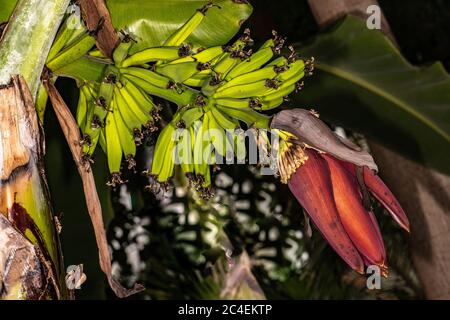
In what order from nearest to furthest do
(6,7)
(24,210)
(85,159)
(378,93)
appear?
(24,210) < (85,159) < (6,7) < (378,93)

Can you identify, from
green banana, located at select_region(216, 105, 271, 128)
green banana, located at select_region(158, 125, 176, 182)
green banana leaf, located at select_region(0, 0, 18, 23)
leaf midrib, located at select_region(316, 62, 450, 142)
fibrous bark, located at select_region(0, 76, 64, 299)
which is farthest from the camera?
leaf midrib, located at select_region(316, 62, 450, 142)

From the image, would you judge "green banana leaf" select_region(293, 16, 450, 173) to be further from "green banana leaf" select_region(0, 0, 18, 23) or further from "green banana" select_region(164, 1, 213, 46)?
"green banana leaf" select_region(0, 0, 18, 23)

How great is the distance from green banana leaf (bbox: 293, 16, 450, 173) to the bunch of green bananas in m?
0.33

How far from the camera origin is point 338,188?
0.79 m

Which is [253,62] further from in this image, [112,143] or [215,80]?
[112,143]

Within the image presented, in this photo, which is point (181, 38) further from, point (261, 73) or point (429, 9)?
point (429, 9)

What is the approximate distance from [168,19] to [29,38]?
1.23 feet

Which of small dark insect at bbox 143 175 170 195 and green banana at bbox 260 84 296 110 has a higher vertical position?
green banana at bbox 260 84 296 110

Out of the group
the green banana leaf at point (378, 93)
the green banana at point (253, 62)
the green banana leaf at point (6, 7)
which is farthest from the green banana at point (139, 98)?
the green banana leaf at point (378, 93)

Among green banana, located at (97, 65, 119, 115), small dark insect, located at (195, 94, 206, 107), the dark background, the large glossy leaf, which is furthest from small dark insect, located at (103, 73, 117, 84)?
the dark background

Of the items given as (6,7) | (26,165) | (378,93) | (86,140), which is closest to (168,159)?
(86,140)

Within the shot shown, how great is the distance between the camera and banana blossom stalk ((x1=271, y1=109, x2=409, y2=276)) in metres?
0.76

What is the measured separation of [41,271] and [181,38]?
1.31 ft
